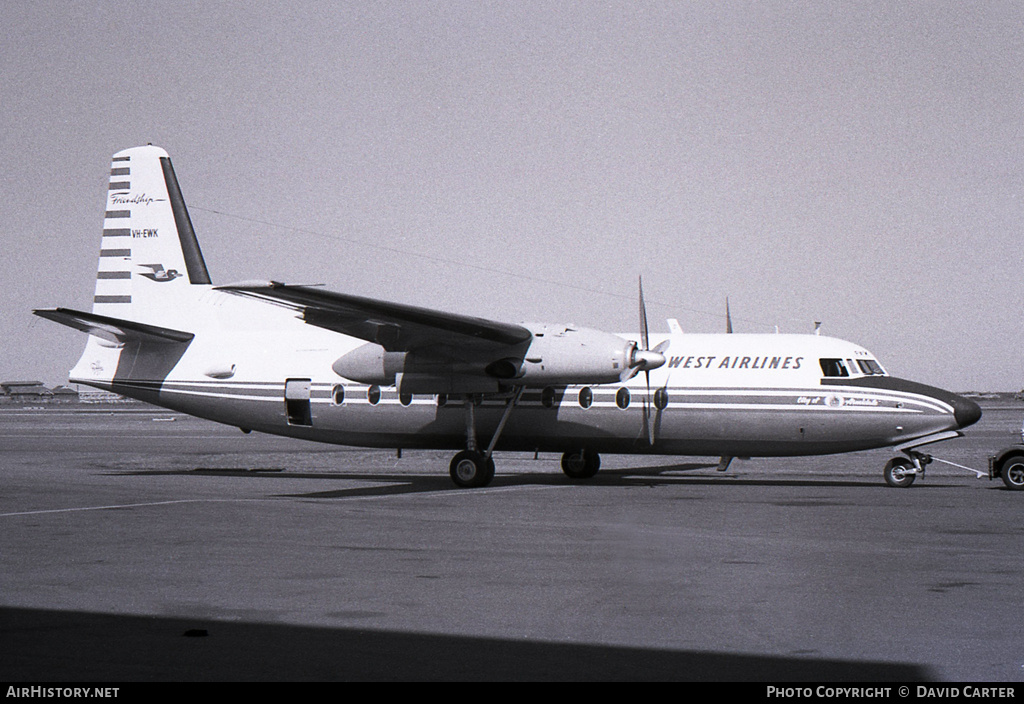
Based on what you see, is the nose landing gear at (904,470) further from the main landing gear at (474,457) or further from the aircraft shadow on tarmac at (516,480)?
the main landing gear at (474,457)

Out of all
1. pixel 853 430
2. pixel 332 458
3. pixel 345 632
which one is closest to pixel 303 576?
pixel 345 632

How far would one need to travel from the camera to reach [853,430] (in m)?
22.3

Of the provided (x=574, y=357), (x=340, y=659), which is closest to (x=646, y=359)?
(x=574, y=357)

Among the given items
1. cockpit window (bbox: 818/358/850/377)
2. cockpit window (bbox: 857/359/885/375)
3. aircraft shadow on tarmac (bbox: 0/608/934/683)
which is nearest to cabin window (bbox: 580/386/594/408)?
cockpit window (bbox: 818/358/850/377)

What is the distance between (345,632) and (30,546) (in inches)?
260

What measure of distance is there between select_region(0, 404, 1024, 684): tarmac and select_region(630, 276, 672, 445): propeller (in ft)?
7.23

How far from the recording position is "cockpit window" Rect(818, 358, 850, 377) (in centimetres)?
2278

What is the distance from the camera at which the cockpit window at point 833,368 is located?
22781mm

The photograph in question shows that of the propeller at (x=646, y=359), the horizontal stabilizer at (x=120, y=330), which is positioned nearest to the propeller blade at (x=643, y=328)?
the propeller at (x=646, y=359)

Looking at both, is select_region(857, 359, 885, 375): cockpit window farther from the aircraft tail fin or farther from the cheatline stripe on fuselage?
the aircraft tail fin

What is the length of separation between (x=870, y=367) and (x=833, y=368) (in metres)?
0.90

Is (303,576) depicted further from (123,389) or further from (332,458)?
(332,458)

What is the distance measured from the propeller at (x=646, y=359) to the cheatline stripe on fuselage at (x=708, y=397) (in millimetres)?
277

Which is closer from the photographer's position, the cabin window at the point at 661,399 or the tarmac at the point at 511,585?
the tarmac at the point at 511,585
